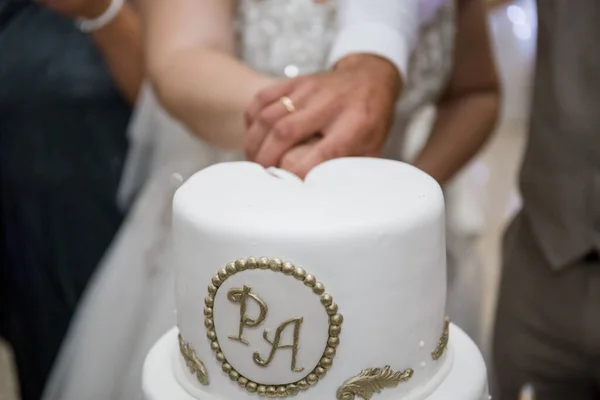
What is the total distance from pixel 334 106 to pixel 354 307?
0.62 feet

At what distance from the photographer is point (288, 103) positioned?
0.56 metres

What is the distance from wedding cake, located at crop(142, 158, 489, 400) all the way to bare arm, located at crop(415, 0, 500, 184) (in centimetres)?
38

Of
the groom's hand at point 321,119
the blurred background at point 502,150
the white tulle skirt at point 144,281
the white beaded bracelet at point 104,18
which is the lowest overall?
the blurred background at point 502,150

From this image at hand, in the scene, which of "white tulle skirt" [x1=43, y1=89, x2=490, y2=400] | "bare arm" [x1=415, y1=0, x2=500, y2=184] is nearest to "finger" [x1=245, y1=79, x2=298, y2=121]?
"white tulle skirt" [x1=43, y1=89, x2=490, y2=400]

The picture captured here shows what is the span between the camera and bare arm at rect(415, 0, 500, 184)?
0.86 metres

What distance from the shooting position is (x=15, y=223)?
117 cm

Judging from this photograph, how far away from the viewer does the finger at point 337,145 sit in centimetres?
53

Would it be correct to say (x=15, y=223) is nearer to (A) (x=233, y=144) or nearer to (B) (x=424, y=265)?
(A) (x=233, y=144)

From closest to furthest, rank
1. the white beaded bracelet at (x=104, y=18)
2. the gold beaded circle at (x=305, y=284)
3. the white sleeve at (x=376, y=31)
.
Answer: the gold beaded circle at (x=305, y=284) → the white sleeve at (x=376, y=31) → the white beaded bracelet at (x=104, y=18)

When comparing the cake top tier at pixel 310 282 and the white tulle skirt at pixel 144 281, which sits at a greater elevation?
the cake top tier at pixel 310 282

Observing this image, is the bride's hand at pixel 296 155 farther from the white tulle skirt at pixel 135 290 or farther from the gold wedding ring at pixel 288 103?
the white tulle skirt at pixel 135 290

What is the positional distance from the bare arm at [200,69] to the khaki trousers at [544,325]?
467 mm

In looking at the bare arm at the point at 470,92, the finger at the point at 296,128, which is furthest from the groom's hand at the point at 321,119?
the bare arm at the point at 470,92

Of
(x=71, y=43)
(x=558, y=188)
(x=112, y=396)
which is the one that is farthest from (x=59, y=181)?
(x=558, y=188)
